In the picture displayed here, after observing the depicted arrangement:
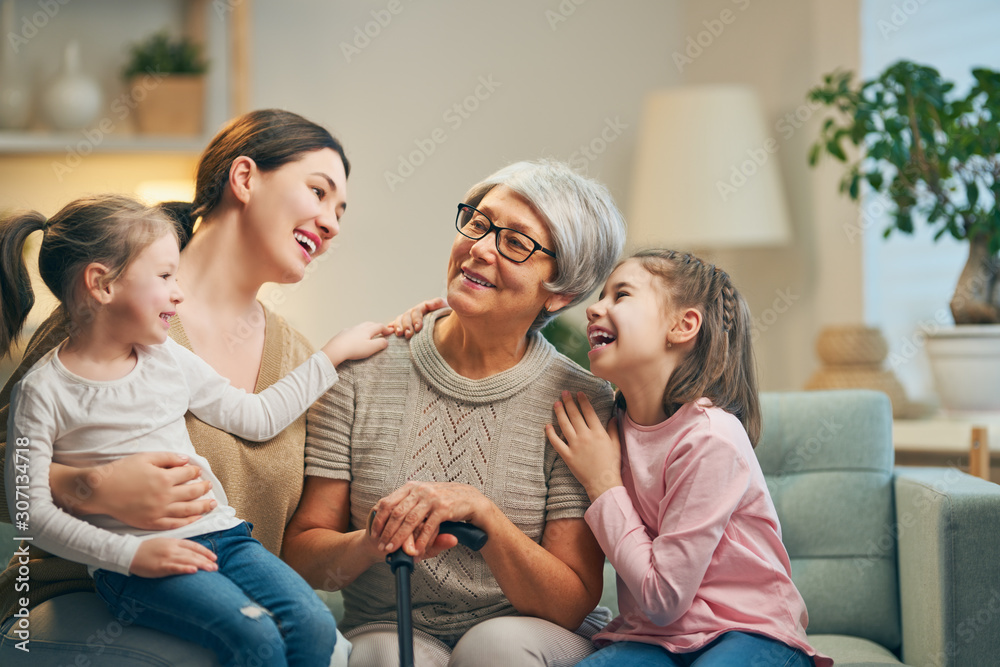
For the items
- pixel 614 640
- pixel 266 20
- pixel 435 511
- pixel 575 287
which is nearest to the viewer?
pixel 435 511

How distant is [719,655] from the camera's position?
129 cm

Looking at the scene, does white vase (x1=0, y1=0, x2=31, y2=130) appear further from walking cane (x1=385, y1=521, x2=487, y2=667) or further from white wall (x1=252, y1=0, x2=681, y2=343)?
walking cane (x1=385, y1=521, x2=487, y2=667)

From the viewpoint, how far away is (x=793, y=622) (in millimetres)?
1368

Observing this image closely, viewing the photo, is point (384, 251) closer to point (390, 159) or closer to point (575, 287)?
point (390, 159)

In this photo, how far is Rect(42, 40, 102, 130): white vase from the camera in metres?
2.83

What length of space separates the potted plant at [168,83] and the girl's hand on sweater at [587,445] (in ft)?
→ 6.68

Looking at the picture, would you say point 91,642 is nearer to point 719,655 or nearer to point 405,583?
point 405,583

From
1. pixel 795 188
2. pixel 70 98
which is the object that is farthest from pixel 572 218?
pixel 70 98

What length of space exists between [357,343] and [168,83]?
1804mm

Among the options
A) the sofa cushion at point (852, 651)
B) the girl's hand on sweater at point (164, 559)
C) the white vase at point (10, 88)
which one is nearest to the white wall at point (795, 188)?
the sofa cushion at point (852, 651)

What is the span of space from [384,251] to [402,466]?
1906mm

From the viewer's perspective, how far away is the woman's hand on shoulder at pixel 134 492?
45.3 inches

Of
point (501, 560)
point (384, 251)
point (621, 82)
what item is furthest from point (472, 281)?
point (621, 82)

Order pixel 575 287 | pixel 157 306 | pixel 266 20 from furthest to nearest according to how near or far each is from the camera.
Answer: pixel 266 20 → pixel 575 287 → pixel 157 306
